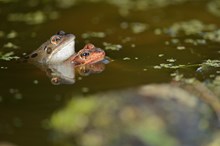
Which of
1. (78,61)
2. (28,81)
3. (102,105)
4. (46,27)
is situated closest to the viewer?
(102,105)

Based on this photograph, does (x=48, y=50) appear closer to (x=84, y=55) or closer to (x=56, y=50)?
(x=56, y=50)

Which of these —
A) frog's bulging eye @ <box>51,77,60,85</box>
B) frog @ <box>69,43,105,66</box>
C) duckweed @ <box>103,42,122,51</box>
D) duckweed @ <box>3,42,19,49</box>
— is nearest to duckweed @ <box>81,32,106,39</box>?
duckweed @ <box>103,42,122,51</box>

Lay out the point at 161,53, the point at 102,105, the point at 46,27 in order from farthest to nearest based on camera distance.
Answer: the point at 46,27
the point at 161,53
the point at 102,105

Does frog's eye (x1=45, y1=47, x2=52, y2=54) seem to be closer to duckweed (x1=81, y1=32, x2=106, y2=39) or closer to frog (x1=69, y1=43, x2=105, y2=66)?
frog (x1=69, y1=43, x2=105, y2=66)

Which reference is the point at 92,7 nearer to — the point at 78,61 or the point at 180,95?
the point at 78,61

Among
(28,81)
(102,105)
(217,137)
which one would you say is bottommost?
(217,137)

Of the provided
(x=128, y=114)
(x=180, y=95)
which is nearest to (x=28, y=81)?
(x=128, y=114)
